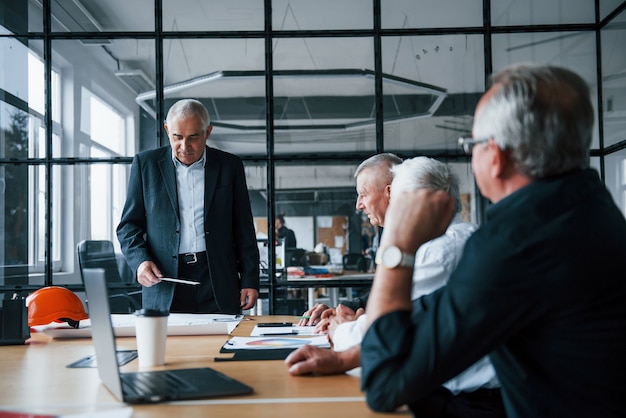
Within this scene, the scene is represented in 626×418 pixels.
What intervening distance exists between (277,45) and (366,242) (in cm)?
155

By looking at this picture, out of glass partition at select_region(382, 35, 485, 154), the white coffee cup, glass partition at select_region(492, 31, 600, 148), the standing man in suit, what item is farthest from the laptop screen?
glass partition at select_region(492, 31, 600, 148)

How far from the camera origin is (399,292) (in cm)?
124

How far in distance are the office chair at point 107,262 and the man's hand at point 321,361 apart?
3.29 m

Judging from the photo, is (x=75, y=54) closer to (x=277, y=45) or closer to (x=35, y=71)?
(x=35, y=71)

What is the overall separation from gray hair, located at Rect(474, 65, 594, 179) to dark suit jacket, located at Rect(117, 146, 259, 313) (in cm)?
208

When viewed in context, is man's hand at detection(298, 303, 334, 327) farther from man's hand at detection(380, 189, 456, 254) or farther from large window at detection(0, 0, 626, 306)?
large window at detection(0, 0, 626, 306)

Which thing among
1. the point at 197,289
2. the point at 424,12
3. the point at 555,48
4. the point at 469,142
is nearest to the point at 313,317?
the point at 197,289

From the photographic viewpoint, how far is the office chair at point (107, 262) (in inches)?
181

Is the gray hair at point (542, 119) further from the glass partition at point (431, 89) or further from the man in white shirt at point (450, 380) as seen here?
the glass partition at point (431, 89)

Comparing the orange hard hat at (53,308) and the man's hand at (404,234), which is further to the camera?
the orange hard hat at (53,308)

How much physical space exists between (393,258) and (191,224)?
206 cm

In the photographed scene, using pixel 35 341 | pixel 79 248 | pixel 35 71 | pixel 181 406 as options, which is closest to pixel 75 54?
pixel 35 71

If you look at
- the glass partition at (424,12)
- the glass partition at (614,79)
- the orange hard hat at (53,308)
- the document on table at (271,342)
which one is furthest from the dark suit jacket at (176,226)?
the glass partition at (614,79)

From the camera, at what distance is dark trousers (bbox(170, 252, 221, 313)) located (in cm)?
307
